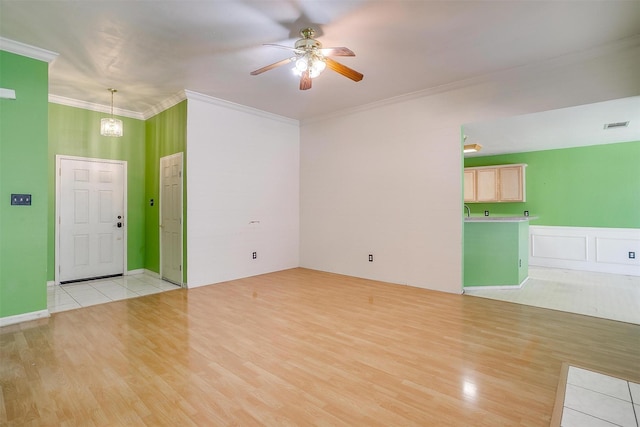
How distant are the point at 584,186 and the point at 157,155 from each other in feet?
26.9

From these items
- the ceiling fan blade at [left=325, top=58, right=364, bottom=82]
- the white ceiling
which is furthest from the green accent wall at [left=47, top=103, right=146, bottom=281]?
the ceiling fan blade at [left=325, top=58, right=364, bottom=82]

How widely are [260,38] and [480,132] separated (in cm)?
359

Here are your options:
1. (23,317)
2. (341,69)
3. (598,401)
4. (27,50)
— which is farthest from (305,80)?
(23,317)

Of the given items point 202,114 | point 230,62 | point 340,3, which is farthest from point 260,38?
point 202,114

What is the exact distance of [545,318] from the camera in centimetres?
336

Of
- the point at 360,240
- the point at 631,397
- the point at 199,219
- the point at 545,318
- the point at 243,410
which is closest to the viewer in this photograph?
the point at 243,410

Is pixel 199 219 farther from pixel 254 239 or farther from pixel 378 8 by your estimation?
pixel 378 8

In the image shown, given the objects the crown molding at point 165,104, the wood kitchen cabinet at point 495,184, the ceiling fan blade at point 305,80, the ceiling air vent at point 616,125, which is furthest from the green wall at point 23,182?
the wood kitchen cabinet at point 495,184

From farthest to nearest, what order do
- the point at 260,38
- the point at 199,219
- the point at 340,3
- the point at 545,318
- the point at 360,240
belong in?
the point at 360,240 < the point at 199,219 < the point at 545,318 < the point at 260,38 < the point at 340,3

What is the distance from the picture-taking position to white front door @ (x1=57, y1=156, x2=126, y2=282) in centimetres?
488

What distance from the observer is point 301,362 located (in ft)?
7.97

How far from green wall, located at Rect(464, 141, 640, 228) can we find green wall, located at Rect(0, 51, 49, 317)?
8.29m

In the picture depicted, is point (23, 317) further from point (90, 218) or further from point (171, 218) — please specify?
point (90, 218)

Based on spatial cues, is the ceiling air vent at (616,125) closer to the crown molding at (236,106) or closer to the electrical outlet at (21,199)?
the crown molding at (236,106)
